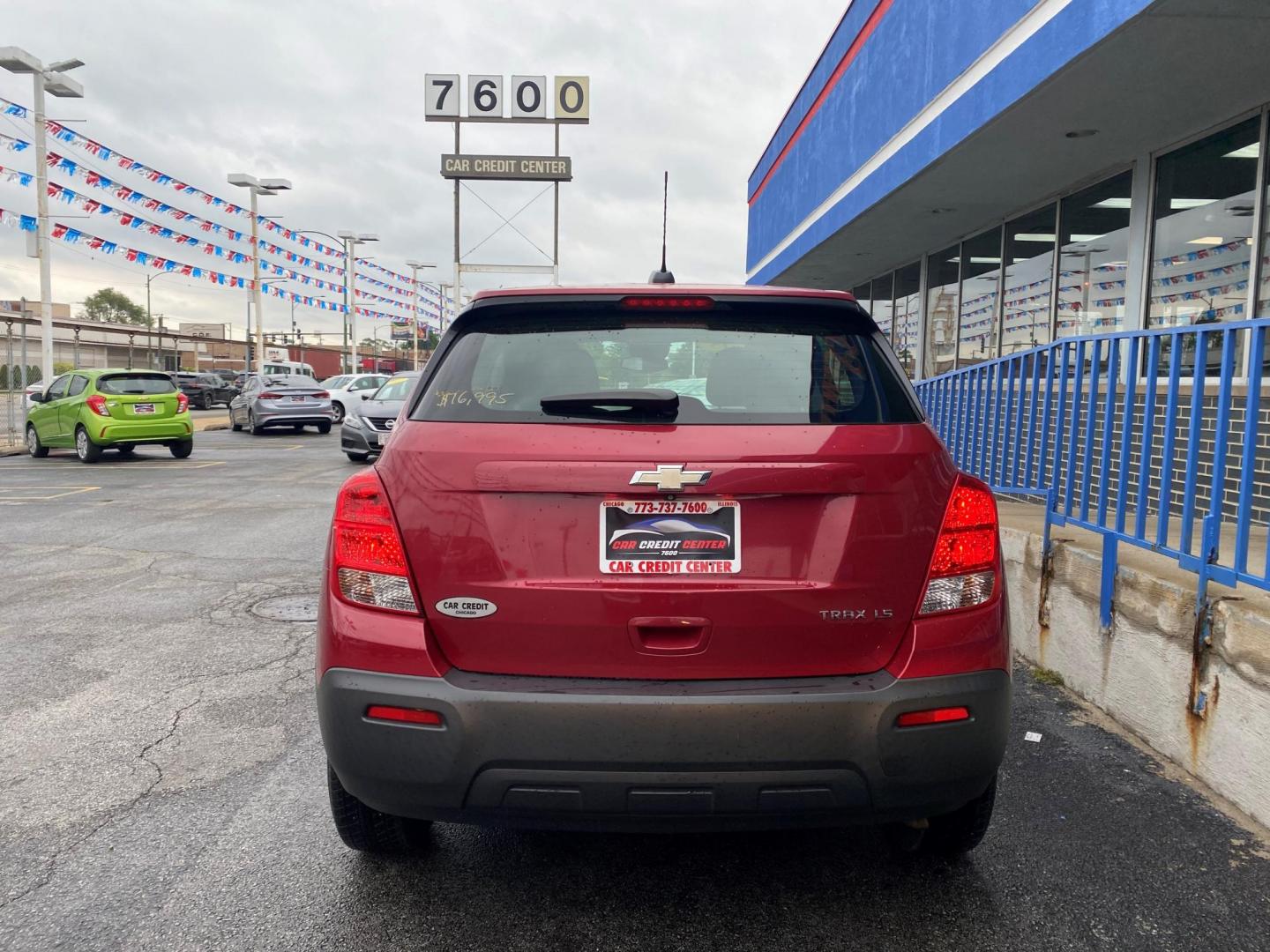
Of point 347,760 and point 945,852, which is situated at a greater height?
point 347,760

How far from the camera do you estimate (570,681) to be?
2.29 metres

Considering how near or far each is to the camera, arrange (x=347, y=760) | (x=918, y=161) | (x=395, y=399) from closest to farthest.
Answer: (x=347, y=760)
(x=918, y=161)
(x=395, y=399)

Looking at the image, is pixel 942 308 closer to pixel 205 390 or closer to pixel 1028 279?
pixel 1028 279

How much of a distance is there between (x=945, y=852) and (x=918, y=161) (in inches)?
311

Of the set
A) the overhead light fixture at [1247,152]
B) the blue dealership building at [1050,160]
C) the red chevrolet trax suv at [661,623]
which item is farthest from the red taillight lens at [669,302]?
the overhead light fixture at [1247,152]

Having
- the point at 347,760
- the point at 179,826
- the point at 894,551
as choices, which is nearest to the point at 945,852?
the point at 894,551

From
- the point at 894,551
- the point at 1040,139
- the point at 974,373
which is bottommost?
the point at 894,551

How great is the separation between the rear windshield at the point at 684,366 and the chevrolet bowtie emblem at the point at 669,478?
0.56 feet

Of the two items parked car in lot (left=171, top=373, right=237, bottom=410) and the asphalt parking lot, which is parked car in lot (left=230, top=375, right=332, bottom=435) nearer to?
parked car in lot (left=171, top=373, right=237, bottom=410)

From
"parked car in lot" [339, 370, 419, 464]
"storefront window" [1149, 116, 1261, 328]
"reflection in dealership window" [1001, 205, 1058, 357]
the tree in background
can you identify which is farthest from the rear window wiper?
the tree in background

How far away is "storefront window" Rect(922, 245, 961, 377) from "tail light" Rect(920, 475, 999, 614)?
12110 millimetres

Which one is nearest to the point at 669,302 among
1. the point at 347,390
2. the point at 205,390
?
the point at 347,390

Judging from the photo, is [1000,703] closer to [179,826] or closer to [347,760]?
[347,760]

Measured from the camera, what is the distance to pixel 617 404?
7.89ft
